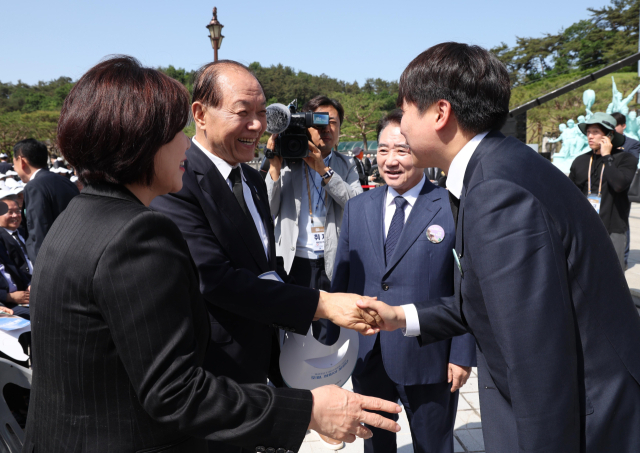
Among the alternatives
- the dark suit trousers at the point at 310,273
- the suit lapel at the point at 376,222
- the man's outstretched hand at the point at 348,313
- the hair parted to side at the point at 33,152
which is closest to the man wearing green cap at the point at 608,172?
the dark suit trousers at the point at 310,273

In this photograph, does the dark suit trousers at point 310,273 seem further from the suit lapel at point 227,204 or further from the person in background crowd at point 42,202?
the person in background crowd at point 42,202

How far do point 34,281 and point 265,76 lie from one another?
9474 cm

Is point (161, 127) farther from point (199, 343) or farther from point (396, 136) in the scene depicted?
point (396, 136)

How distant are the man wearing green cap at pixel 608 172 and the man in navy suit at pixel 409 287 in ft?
13.1

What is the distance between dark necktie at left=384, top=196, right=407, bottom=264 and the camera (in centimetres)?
261

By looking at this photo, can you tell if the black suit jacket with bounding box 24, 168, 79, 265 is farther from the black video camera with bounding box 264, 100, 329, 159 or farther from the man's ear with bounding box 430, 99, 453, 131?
the man's ear with bounding box 430, 99, 453, 131

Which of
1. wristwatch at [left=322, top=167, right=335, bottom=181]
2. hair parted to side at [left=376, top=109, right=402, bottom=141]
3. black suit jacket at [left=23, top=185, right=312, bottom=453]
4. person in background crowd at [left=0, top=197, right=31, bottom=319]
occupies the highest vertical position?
hair parted to side at [left=376, top=109, right=402, bottom=141]

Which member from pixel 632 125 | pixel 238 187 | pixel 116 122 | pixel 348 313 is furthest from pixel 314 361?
pixel 632 125

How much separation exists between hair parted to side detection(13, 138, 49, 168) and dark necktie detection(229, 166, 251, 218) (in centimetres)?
434

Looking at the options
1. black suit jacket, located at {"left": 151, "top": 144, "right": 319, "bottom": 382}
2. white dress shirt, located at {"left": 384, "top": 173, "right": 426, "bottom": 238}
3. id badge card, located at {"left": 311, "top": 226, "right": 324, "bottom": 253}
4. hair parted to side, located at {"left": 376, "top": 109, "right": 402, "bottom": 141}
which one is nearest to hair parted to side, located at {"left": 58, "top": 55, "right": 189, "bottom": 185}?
black suit jacket, located at {"left": 151, "top": 144, "right": 319, "bottom": 382}

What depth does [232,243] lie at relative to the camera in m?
2.03

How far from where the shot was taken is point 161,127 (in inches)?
48.7

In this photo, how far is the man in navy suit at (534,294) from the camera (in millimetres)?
1221

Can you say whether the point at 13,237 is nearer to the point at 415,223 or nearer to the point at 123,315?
the point at 415,223
